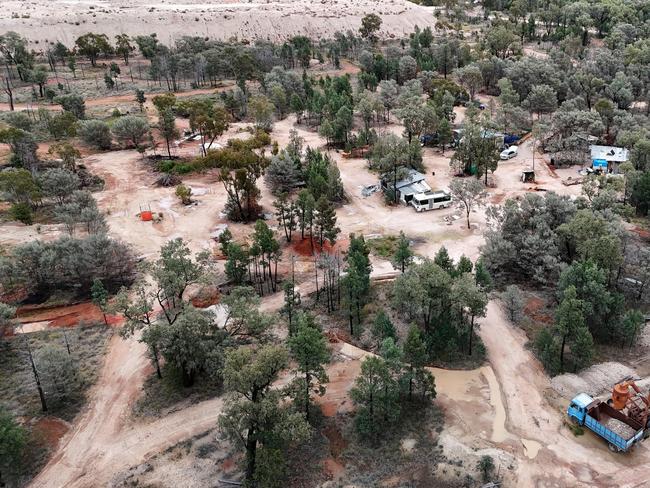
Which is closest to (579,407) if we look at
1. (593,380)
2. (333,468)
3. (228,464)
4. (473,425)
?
(593,380)

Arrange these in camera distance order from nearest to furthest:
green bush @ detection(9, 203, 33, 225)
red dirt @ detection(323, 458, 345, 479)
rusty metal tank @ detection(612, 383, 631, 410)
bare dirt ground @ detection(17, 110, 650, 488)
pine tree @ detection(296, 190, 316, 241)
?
bare dirt ground @ detection(17, 110, 650, 488) < red dirt @ detection(323, 458, 345, 479) < rusty metal tank @ detection(612, 383, 631, 410) < pine tree @ detection(296, 190, 316, 241) < green bush @ detection(9, 203, 33, 225)

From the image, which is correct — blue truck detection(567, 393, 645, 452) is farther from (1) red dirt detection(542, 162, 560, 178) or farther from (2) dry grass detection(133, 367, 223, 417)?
(1) red dirt detection(542, 162, 560, 178)

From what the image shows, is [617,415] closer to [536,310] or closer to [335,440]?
[536,310]

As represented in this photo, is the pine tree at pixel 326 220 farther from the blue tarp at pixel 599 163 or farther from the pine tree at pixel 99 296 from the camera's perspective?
the blue tarp at pixel 599 163

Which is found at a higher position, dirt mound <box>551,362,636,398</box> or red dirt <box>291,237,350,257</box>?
red dirt <box>291,237,350,257</box>

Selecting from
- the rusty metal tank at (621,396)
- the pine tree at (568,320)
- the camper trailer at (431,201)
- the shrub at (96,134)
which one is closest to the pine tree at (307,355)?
the pine tree at (568,320)

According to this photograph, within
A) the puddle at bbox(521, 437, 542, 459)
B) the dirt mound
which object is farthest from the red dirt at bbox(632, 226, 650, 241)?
the puddle at bbox(521, 437, 542, 459)
